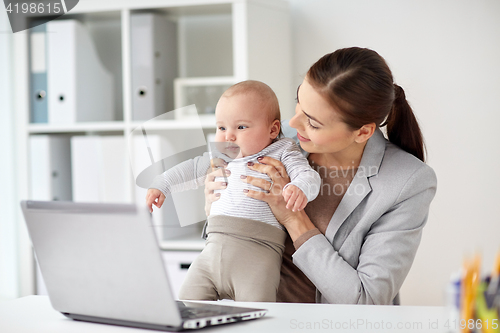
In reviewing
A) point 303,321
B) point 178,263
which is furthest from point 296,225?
point 178,263

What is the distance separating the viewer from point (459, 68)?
2273mm

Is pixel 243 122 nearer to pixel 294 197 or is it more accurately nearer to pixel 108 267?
pixel 294 197

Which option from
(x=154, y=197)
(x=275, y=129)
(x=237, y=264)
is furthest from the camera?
(x=275, y=129)

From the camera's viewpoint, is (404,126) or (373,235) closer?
(373,235)

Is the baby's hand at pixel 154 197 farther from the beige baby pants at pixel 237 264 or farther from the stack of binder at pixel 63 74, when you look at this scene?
the stack of binder at pixel 63 74

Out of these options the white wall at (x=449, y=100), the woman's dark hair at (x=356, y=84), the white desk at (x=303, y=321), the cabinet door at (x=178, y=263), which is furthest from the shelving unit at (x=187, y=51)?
the white desk at (x=303, y=321)

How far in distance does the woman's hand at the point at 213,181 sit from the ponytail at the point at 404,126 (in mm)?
489

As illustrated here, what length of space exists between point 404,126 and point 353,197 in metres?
0.27

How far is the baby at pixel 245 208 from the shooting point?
1160 millimetres

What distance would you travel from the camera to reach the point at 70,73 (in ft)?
7.59

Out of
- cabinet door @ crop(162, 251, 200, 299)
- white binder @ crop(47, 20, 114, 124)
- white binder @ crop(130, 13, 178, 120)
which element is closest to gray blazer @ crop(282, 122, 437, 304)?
cabinet door @ crop(162, 251, 200, 299)

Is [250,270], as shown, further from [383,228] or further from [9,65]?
[9,65]

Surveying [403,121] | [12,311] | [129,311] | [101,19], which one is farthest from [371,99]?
[101,19]

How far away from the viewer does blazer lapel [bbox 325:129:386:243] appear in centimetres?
125
